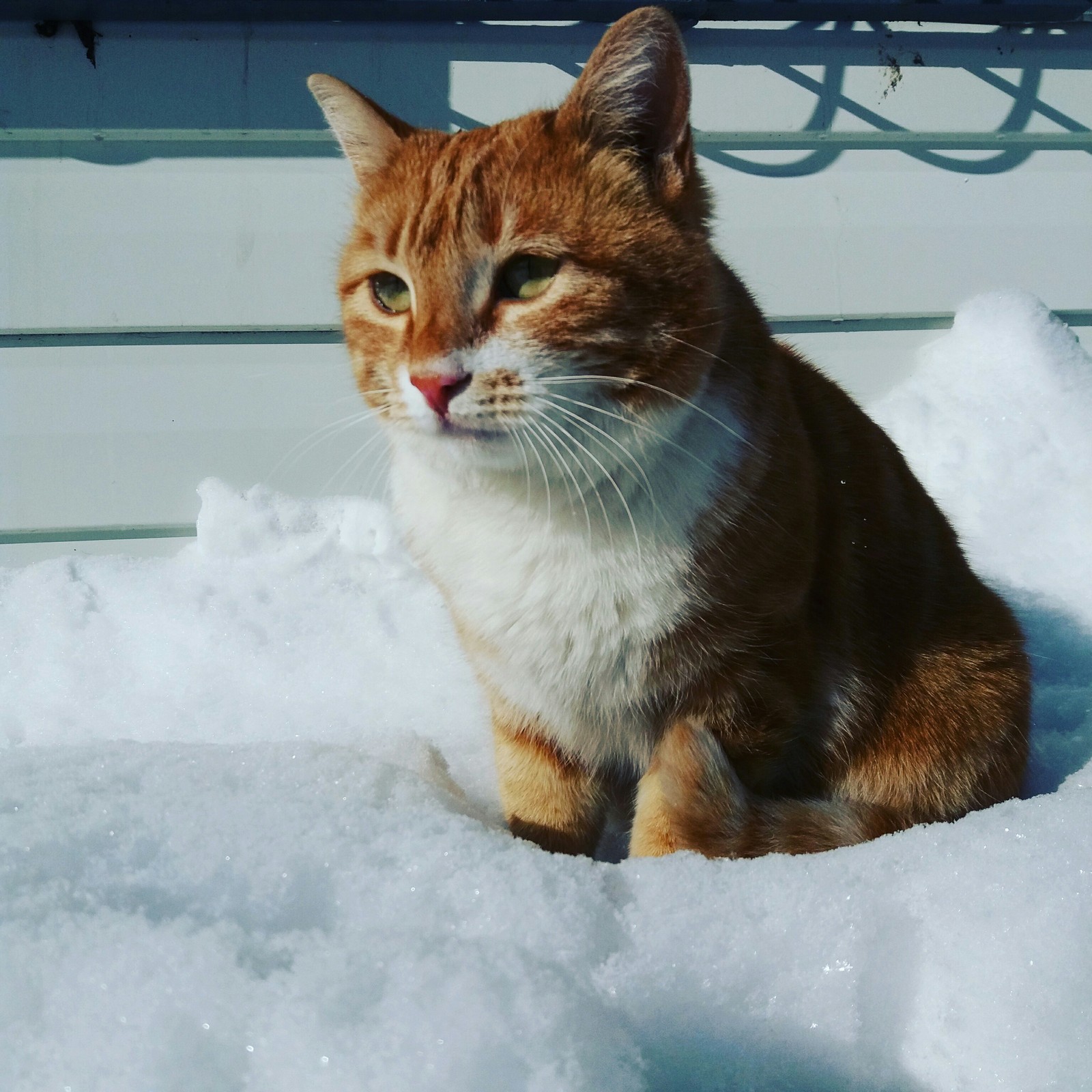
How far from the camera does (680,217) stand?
1211mm

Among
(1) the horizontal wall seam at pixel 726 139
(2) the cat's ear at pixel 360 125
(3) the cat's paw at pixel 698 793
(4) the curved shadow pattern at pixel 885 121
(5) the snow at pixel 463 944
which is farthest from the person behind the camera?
(4) the curved shadow pattern at pixel 885 121

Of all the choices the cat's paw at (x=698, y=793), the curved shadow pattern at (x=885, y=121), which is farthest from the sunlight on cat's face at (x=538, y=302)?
the curved shadow pattern at (x=885, y=121)

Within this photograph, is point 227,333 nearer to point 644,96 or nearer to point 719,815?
point 644,96

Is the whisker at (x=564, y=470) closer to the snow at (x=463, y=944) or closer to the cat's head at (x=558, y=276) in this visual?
the cat's head at (x=558, y=276)

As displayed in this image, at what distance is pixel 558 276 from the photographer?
1112 millimetres

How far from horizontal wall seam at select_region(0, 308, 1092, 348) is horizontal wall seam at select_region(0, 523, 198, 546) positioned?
0.44 m

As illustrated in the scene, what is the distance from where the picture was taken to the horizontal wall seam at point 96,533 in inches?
91.4

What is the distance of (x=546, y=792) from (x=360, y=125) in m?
1.00

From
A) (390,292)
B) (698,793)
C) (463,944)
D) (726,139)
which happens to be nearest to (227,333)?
(390,292)

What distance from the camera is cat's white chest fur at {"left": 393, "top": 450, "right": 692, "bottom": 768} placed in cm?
117

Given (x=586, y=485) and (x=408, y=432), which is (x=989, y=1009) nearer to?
(x=586, y=485)

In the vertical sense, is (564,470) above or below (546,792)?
above

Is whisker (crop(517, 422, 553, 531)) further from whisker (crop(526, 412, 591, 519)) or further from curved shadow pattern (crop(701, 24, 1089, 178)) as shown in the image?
curved shadow pattern (crop(701, 24, 1089, 178))

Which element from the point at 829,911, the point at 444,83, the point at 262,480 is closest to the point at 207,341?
the point at 262,480
